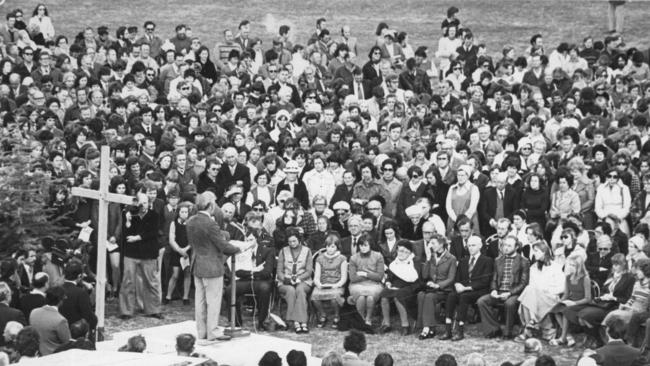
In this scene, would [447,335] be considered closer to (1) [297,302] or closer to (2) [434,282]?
(2) [434,282]

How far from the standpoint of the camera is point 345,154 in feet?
80.4

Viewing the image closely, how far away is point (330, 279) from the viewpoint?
21719 millimetres

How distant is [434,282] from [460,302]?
48 centimetres

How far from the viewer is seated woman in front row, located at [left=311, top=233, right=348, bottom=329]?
2162 cm

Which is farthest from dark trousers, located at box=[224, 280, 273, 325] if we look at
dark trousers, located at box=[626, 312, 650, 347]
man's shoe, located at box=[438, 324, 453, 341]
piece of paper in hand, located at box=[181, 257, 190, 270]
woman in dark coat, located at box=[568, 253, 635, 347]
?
A: dark trousers, located at box=[626, 312, 650, 347]

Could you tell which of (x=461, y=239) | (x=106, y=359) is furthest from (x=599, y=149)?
(x=106, y=359)

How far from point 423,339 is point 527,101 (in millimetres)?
8095

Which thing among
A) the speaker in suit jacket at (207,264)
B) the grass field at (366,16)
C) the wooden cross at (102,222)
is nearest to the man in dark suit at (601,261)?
the speaker in suit jacket at (207,264)

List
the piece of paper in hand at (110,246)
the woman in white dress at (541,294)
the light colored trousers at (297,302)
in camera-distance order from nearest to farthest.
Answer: the woman in white dress at (541,294)
the light colored trousers at (297,302)
the piece of paper in hand at (110,246)

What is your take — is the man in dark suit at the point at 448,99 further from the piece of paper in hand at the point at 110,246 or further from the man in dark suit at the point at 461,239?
the piece of paper in hand at the point at 110,246

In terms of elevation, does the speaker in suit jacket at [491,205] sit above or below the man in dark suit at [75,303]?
above

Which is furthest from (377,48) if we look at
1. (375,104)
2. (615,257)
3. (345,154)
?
(615,257)

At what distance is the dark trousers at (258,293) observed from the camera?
2167 centimetres

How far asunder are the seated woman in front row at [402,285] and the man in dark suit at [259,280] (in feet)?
5.46
